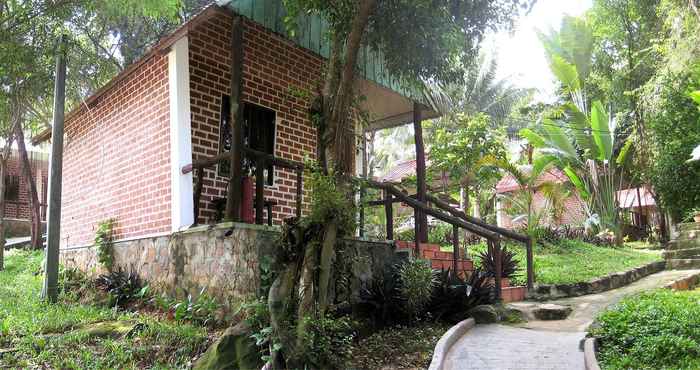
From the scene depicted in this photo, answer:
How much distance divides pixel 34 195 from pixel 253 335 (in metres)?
13.9

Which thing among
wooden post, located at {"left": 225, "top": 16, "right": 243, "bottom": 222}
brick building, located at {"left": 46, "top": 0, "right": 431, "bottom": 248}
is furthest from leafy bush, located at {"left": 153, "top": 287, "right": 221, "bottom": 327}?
brick building, located at {"left": 46, "top": 0, "right": 431, "bottom": 248}

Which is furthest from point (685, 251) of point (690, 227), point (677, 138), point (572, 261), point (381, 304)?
point (381, 304)

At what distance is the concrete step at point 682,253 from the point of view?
13281mm

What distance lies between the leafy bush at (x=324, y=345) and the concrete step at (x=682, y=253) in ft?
38.6

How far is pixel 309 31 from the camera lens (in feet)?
25.7

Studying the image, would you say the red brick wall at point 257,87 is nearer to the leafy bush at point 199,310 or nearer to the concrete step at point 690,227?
the leafy bush at point 199,310

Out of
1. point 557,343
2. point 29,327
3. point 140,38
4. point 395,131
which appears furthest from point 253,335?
point 395,131

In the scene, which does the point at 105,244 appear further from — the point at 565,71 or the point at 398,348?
the point at 565,71

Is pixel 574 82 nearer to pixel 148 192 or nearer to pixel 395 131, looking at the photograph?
pixel 148 192

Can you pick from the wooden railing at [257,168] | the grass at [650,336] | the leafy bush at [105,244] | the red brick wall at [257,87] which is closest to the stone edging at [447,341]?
the grass at [650,336]

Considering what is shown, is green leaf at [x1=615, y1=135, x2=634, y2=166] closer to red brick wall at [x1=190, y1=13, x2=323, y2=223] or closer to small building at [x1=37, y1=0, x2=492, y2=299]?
small building at [x1=37, y1=0, x2=492, y2=299]

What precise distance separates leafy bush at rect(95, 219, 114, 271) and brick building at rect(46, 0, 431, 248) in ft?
0.56

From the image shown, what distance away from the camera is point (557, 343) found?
594cm

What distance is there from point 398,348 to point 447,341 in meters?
0.52
